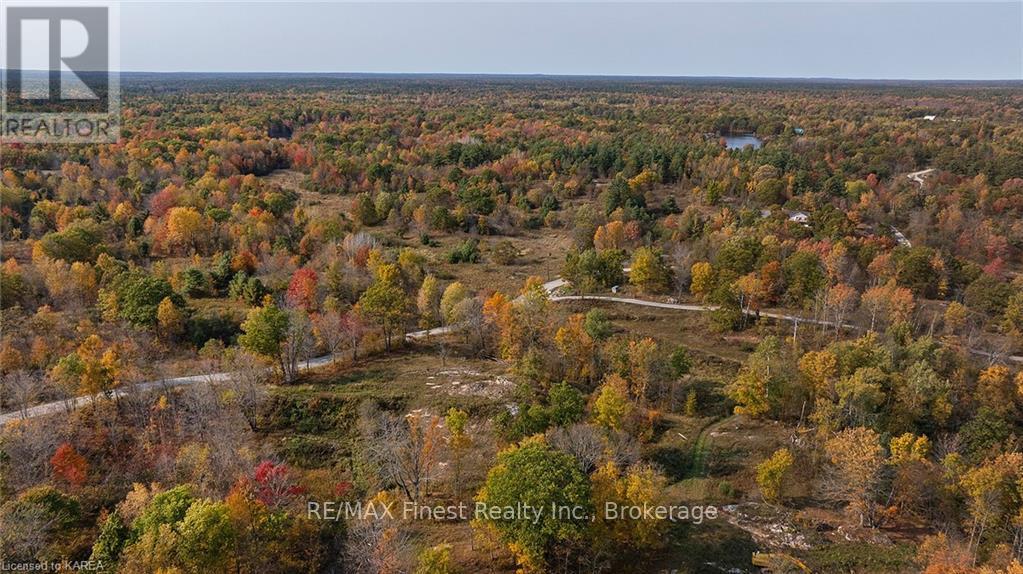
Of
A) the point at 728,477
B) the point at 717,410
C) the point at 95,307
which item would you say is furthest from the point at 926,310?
the point at 95,307

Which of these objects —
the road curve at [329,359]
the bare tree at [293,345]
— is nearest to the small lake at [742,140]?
the road curve at [329,359]

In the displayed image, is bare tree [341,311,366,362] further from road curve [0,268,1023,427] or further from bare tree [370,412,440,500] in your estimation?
bare tree [370,412,440,500]

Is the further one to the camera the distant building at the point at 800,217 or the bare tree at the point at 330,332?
the distant building at the point at 800,217

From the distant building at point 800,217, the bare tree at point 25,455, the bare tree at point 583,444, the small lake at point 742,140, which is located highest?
the small lake at point 742,140

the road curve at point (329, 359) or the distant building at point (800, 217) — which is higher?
the distant building at point (800, 217)

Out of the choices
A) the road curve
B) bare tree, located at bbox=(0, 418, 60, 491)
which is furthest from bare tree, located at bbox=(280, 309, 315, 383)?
bare tree, located at bbox=(0, 418, 60, 491)

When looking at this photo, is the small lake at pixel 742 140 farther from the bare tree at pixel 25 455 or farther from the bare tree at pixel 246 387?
the bare tree at pixel 25 455
